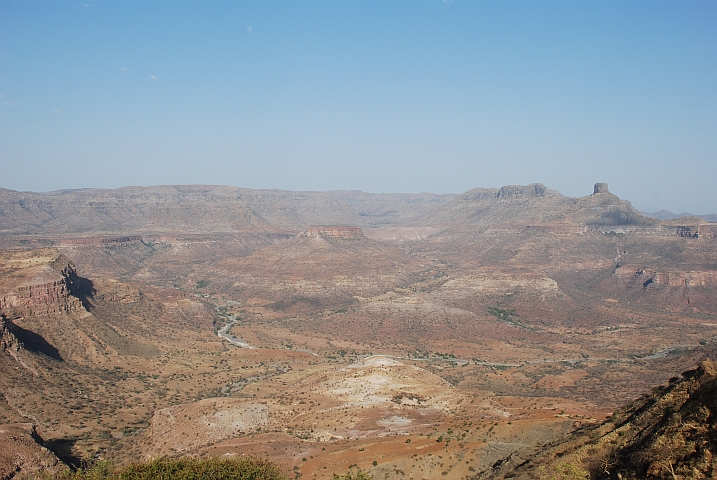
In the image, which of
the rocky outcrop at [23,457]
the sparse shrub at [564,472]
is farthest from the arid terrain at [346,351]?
the sparse shrub at [564,472]

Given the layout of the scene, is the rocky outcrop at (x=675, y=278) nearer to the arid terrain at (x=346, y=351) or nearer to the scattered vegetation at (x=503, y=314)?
the arid terrain at (x=346, y=351)

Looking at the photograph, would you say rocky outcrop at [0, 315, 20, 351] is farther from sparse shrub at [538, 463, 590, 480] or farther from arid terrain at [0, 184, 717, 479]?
sparse shrub at [538, 463, 590, 480]

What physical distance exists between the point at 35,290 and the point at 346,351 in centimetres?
5044

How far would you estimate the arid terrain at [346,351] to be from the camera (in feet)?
144

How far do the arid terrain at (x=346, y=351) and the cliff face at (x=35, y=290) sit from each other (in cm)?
23

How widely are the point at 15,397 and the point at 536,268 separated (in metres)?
142

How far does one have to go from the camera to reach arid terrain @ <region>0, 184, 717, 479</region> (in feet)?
144

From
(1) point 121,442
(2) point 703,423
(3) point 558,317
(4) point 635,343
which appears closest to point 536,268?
(3) point 558,317

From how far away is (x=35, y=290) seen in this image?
77.2 metres

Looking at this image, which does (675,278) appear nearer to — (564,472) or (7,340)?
(564,472)

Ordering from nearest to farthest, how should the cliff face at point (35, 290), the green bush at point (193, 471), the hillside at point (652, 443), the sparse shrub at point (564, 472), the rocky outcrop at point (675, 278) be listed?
the hillside at point (652, 443) < the sparse shrub at point (564, 472) < the green bush at point (193, 471) < the cliff face at point (35, 290) < the rocky outcrop at point (675, 278)

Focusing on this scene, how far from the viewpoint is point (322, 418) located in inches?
2068

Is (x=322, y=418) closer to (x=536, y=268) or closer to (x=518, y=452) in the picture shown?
(x=518, y=452)

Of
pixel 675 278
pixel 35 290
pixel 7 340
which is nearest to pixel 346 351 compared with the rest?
pixel 35 290
